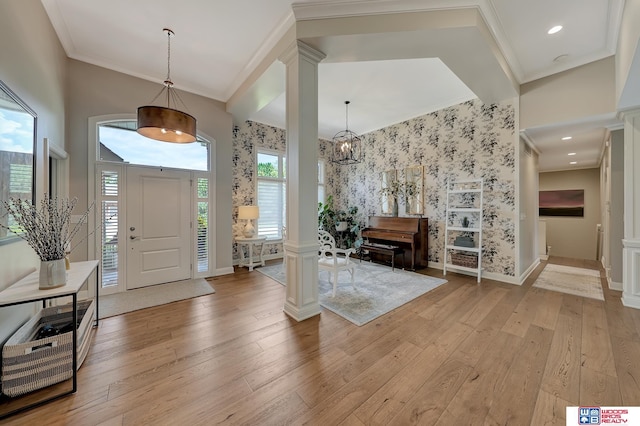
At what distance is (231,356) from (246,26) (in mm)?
3522

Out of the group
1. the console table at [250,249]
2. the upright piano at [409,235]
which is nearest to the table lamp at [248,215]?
the console table at [250,249]

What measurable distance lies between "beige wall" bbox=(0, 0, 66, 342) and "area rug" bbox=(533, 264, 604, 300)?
6420 mm

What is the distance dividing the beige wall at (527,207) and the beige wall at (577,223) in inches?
128

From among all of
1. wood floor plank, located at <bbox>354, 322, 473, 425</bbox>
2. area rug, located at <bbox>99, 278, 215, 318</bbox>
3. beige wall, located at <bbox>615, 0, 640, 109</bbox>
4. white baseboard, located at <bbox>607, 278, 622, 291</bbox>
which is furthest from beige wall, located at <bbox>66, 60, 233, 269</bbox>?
white baseboard, located at <bbox>607, 278, 622, 291</bbox>

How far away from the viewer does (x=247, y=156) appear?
5.44 m

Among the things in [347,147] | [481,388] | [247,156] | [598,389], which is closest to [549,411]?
[481,388]

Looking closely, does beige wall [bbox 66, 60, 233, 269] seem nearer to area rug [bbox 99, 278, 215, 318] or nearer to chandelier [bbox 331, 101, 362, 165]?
area rug [bbox 99, 278, 215, 318]

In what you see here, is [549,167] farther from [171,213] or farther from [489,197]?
[171,213]

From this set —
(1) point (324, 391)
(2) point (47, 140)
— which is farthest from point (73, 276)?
(1) point (324, 391)

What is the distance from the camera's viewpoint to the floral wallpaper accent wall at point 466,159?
4.14 metres

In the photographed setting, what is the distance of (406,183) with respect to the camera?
559cm

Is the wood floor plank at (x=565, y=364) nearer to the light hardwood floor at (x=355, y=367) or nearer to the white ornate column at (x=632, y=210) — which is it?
the light hardwood floor at (x=355, y=367)

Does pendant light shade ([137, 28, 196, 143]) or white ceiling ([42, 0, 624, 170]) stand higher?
white ceiling ([42, 0, 624, 170])

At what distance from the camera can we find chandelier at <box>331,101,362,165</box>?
4.88 meters
